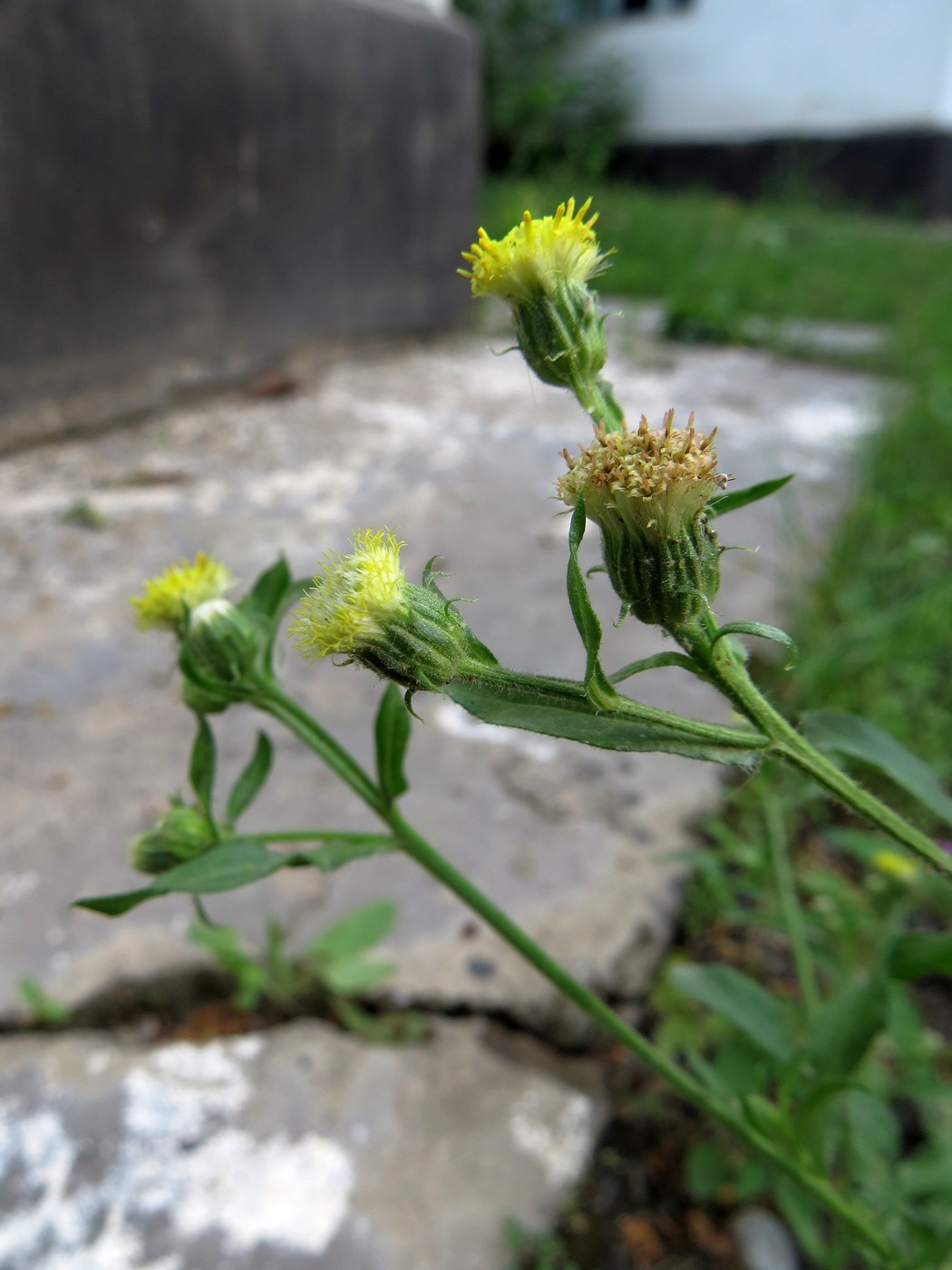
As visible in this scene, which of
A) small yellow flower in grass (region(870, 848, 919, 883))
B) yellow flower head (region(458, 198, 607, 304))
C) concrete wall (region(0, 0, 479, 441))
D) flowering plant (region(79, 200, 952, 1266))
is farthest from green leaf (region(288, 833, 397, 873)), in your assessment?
concrete wall (region(0, 0, 479, 441))

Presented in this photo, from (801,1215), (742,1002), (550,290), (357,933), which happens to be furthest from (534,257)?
(801,1215)

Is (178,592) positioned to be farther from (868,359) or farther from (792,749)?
(868,359)

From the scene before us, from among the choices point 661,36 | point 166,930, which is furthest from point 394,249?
point 661,36

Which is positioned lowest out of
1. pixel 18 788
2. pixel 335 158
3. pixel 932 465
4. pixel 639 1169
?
pixel 639 1169

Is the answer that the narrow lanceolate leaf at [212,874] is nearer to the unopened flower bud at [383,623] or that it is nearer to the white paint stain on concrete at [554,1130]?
the unopened flower bud at [383,623]

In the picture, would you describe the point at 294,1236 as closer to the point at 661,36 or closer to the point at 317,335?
the point at 317,335

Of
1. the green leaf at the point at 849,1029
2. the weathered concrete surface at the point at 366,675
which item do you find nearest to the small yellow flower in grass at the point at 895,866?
the weathered concrete surface at the point at 366,675

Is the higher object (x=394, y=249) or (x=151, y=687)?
(x=394, y=249)
